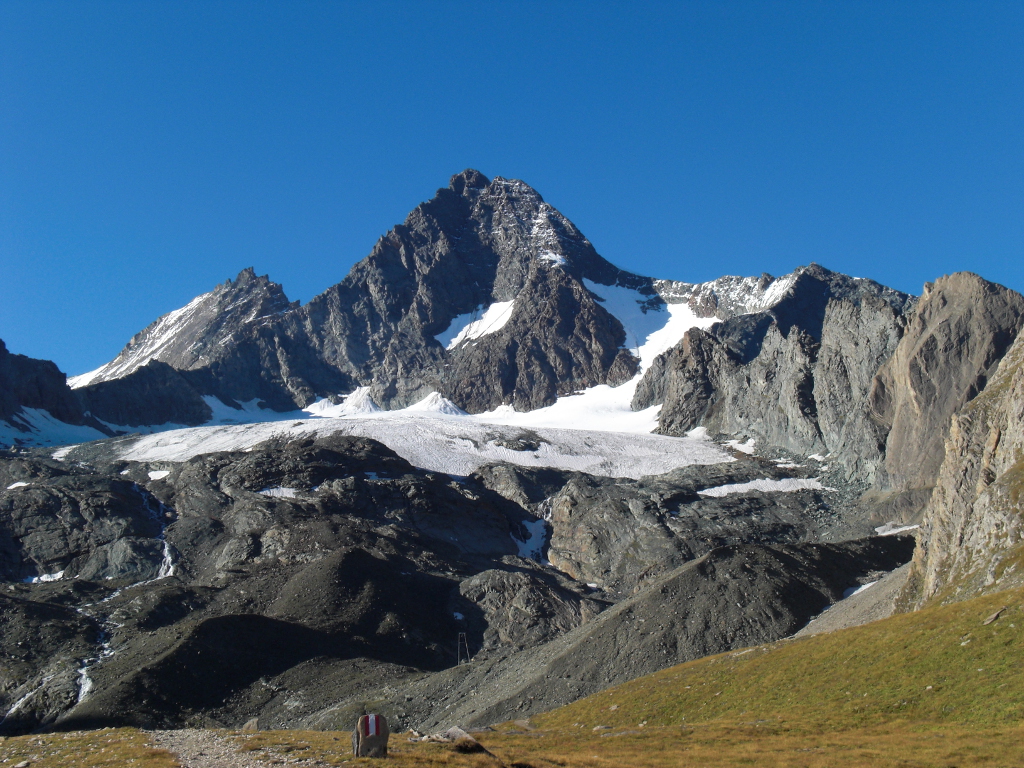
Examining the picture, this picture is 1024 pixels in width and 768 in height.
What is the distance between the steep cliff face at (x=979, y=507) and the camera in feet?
185

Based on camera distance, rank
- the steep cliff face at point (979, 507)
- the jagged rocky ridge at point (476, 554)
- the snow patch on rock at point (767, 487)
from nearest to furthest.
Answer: the steep cliff face at point (979, 507) → the jagged rocky ridge at point (476, 554) → the snow patch on rock at point (767, 487)

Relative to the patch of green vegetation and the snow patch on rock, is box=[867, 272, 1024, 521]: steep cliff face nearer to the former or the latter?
the snow patch on rock

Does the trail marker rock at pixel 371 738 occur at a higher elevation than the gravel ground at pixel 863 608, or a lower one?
higher

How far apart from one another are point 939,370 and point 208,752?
143m

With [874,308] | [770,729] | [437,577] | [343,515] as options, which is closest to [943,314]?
[874,308]

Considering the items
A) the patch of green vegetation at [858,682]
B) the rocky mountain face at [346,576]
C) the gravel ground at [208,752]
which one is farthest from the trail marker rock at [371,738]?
the rocky mountain face at [346,576]

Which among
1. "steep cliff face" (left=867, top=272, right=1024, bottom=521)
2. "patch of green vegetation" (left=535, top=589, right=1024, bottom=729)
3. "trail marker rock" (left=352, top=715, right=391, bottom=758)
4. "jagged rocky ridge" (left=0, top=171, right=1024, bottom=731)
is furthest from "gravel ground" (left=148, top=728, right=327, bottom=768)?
"steep cliff face" (left=867, top=272, right=1024, bottom=521)

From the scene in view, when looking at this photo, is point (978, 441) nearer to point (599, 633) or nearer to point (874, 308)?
point (599, 633)

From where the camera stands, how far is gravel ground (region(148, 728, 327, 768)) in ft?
107

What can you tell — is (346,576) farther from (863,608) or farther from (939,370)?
(939,370)

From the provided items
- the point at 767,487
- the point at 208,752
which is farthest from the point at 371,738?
the point at 767,487

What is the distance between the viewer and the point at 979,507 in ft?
204

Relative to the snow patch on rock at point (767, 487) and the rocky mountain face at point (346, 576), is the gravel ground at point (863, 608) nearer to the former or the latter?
the rocky mountain face at point (346, 576)

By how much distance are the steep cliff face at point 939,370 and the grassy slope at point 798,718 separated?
92.6 m
